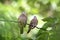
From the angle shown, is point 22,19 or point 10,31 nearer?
point 22,19

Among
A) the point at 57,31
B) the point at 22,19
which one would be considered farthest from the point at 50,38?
the point at 22,19

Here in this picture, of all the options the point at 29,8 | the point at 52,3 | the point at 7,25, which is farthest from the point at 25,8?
the point at 7,25

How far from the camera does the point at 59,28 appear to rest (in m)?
0.98

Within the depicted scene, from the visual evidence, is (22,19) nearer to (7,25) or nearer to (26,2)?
(7,25)

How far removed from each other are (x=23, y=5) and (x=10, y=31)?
5.74 ft

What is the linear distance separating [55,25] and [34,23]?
95 mm

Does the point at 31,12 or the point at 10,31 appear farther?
the point at 31,12

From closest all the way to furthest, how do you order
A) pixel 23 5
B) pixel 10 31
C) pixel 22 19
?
1. pixel 22 19
2. pixel 10 31
3. pixel 23 5

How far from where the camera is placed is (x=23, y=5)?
9.51 ft

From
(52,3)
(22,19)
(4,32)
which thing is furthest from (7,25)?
(52,3)

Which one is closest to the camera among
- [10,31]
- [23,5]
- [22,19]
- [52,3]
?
[22,19]

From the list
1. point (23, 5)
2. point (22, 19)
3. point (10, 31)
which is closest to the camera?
point (22, 19)

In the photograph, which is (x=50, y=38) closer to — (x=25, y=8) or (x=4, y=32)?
(x=4, y=32)

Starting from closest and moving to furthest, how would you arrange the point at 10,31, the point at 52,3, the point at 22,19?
the point at 22,19 → the point at 10,31 → the point at 52,3
